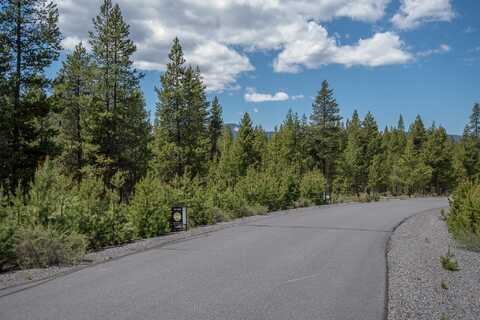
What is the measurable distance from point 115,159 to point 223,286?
23.8m

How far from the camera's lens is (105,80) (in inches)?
1091

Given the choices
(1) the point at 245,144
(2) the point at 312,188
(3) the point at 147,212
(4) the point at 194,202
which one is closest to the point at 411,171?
(1) the point at 245,144

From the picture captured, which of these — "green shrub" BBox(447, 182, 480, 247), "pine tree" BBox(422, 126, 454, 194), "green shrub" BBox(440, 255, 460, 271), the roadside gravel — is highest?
"pine tree" BBox(422, 126, 454, 194)

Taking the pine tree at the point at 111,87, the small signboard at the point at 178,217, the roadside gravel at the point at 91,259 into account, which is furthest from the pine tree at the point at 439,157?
the roadside gravel at the point at 91,259

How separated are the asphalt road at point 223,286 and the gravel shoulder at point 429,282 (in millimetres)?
273

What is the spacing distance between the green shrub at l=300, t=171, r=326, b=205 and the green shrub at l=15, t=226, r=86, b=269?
22602 millimetres

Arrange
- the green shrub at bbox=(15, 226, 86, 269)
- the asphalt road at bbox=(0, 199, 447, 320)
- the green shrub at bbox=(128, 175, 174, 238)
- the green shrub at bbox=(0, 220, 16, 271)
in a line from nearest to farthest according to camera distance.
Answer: the asphalt road at bbox=(0, 199, 447, 320), the green shrub at bbox=(0, 220, 16, 271), the green shrub at bbox=(15, 226, 86, 269), the green shrub at bbox=(128, 175, 174, 238)

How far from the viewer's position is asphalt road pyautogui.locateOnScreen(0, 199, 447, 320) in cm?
537

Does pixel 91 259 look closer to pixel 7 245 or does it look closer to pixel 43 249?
pixel 43 249

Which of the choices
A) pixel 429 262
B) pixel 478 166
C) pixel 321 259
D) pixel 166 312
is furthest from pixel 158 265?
pixel 478 166

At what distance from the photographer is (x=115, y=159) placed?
93.2 ft

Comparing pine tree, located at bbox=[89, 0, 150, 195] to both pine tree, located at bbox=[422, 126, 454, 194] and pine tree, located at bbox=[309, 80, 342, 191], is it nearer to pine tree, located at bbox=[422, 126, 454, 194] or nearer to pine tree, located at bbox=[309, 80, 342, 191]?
pine tree, located at bbox=[309, 80, 342, 191]

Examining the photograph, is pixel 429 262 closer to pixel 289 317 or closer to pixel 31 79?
pixel 289 317

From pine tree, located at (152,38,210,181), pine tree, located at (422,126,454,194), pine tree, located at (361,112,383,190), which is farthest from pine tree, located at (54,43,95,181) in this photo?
pine tree, located at (422,126,454,194)
